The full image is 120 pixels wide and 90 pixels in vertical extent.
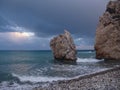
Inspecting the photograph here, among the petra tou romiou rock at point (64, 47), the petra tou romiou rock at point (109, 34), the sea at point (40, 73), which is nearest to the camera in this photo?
the sea at point (40, 73)

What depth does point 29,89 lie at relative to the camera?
2494 cm

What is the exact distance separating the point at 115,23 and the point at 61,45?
15361 millimetres

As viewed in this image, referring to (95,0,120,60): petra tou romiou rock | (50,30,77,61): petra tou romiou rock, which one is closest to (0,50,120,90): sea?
(95,0,120,60): petra tou romiou rock

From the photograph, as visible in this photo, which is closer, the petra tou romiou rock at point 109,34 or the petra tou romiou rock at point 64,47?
the petra tou romiou rock at point 109,34

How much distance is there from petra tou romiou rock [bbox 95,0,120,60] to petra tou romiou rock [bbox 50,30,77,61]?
7.36 metres

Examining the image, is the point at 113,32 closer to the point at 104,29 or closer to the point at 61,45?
the point at 104,29

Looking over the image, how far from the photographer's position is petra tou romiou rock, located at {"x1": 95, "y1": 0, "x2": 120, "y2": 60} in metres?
67.2

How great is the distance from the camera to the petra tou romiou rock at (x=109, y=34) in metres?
67.2

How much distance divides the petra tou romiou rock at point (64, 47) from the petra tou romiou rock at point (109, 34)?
24.2ft

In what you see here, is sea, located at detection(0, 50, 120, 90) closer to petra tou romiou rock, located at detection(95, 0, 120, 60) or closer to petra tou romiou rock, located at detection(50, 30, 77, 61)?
petra tou romiou rock, located at detection(95, 0, 120, 60)

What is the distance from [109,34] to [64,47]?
1243 centimetres

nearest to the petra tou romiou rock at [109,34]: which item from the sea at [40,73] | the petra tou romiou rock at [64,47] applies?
the petra tou romiou rock at [64,47]

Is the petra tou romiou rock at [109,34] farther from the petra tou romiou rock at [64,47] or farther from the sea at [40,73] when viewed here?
the sea at [40,73]

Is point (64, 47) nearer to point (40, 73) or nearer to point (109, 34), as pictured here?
point (109, 34)
